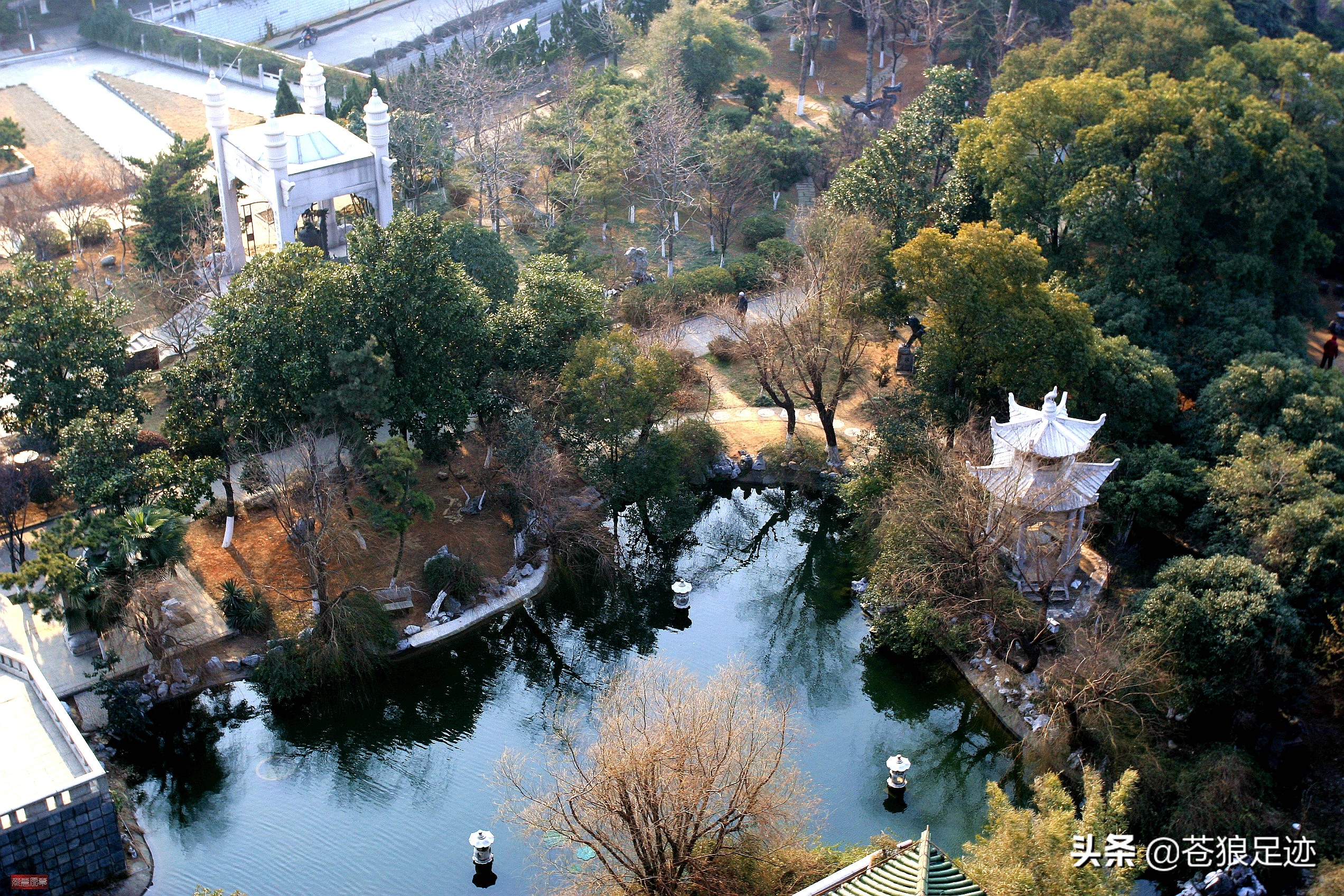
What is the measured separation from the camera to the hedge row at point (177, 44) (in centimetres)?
6294

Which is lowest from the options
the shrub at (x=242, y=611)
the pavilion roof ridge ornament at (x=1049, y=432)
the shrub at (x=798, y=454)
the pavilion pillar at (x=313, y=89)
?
the shrub at (x=798, y=454)

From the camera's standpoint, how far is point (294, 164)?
40.8 metres

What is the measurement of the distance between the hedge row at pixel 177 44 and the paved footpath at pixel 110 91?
722 mm

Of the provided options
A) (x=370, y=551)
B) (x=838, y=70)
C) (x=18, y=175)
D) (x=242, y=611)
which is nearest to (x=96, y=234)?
(x=18, y=175)

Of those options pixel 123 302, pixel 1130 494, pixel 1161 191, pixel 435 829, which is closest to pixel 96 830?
pixel 435 829

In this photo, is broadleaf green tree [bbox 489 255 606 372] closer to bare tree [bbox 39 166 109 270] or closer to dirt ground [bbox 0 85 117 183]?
bare tree [bbox 39 166 109 270]

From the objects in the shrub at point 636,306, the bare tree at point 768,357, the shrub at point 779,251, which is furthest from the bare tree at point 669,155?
the bare tree at point 768,357

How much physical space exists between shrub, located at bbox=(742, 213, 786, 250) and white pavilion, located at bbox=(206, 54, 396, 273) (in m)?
14.5

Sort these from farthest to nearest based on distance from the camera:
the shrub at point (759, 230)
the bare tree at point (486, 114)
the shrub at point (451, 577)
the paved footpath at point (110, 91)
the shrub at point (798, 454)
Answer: the paved footpath at point (110, 91) < the shrub at point (759, 230) < the bare tree at point (486, 114) < the shrub at point (798, 454) < the shrub at point (451, 577)

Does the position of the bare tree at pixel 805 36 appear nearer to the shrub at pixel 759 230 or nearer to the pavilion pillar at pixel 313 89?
the shrub at pixel 759 230

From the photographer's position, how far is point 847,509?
35938 millimetres

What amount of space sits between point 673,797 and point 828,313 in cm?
1819

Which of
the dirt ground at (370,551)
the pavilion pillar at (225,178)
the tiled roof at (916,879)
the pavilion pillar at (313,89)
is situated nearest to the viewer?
the tiled roof at (916,879)

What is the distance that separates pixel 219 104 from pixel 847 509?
23.8 m
